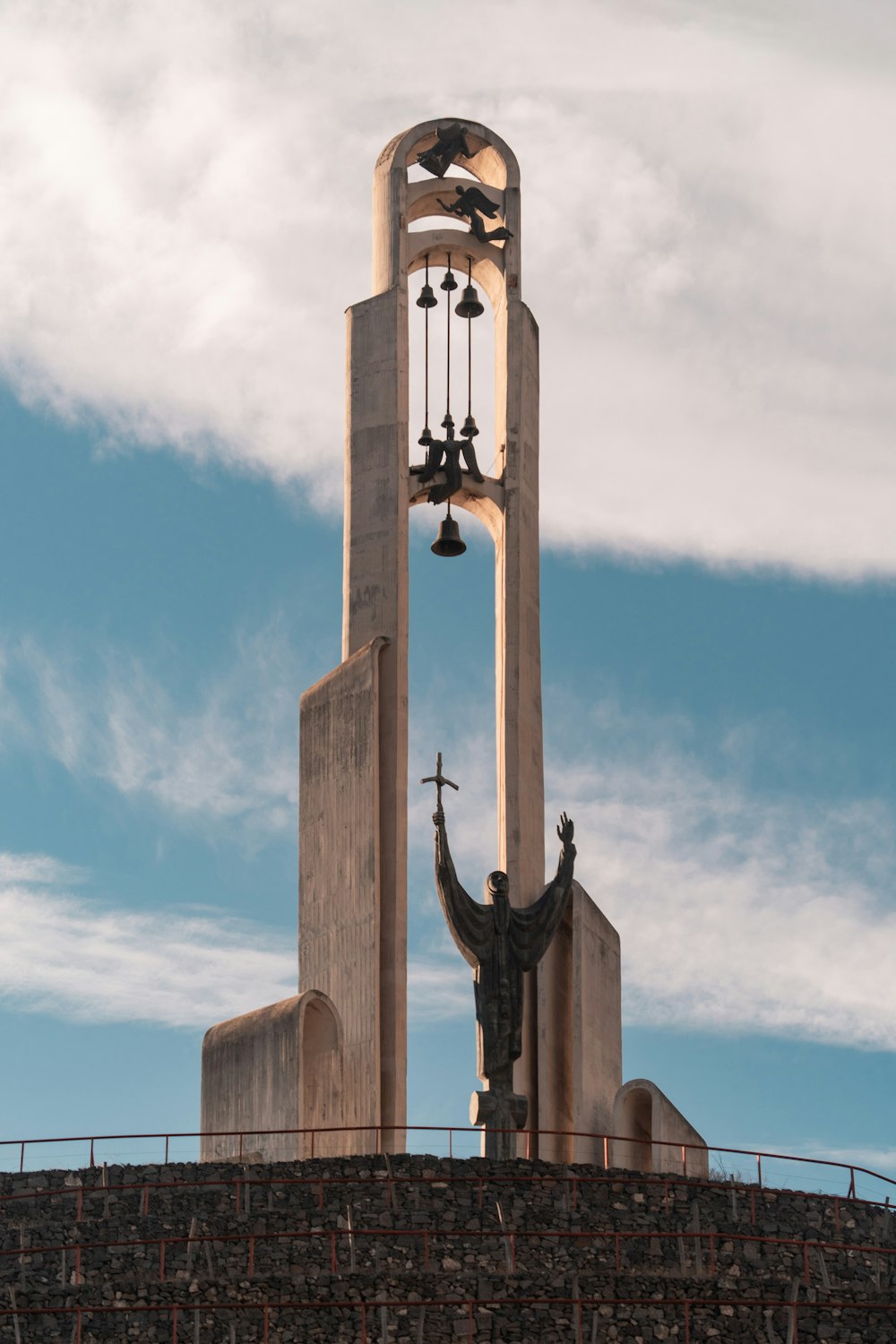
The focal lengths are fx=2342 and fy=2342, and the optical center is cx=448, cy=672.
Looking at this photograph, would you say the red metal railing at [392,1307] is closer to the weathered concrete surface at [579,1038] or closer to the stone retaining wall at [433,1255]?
the stone retaining wall at [433,1255]

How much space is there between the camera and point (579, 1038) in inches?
1013

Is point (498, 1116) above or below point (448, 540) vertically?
below

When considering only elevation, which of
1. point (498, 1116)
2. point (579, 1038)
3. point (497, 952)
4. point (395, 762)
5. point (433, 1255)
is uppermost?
point (395, 762)

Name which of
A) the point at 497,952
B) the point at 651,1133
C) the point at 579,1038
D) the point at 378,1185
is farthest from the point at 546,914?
the point at 378,1185

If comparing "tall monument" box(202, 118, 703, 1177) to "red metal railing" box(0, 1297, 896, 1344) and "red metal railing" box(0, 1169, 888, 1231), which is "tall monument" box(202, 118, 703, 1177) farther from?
"red metal railing" box(0, 1297, 896, 1344)

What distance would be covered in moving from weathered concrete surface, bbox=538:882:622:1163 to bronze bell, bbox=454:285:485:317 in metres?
7.47

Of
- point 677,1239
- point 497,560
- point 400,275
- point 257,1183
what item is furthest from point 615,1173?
point 400,275

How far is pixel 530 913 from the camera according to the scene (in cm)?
2481

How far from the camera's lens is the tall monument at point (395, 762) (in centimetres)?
2530

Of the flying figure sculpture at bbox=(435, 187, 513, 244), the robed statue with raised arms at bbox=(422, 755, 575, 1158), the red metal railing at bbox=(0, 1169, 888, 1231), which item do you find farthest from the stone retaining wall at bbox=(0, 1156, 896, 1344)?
the flying figure sculpture at bbox=(435, 187, 513, 244)

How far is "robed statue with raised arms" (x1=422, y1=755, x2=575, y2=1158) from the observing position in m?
24.1

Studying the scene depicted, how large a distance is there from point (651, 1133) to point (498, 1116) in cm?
239

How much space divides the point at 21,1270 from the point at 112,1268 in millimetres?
751

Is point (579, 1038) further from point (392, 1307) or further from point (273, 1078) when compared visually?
point (392, 1307)
